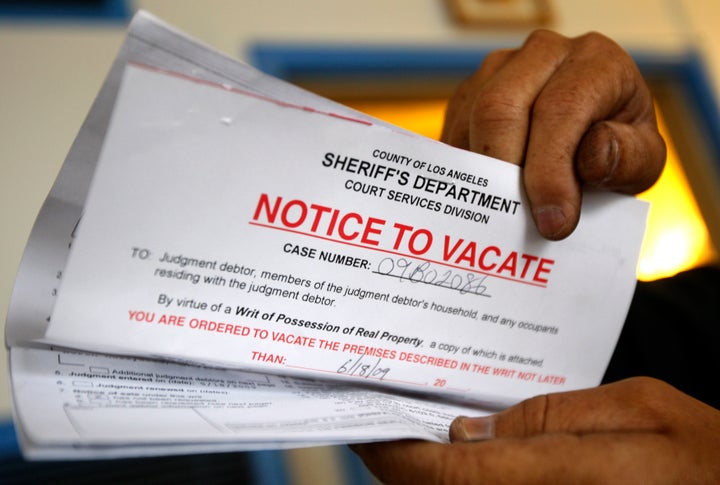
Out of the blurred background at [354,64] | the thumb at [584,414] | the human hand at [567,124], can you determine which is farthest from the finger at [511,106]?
the blurred background at [354,64]

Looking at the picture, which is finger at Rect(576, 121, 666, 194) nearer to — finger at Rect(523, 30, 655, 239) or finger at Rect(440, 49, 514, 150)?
finger at Rect(523, 30, 655, 239)

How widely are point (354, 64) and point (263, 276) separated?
98 centimetres

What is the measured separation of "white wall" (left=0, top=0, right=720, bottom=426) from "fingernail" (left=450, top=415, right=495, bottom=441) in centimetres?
72

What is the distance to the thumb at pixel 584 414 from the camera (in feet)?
1.11

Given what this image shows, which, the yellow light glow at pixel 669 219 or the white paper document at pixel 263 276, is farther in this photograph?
the yellow light glow at pixel 669 219

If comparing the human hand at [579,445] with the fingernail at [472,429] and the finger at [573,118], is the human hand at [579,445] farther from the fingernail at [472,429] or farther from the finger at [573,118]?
the finger at [573,118]

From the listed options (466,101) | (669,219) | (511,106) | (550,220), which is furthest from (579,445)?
(669,219)

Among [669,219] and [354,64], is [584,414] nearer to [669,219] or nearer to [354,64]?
[354,64]

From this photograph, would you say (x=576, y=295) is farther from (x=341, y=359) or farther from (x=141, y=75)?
(x=141, y=75)

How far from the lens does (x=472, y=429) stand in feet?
1.14

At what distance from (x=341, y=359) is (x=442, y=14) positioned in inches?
47.5

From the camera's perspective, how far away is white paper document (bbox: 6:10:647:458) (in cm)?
30

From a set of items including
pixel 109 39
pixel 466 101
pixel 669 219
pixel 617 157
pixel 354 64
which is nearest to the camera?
pixel 617 157

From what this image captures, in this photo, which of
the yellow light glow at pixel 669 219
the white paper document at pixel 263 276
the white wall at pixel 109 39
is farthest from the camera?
the yellow light glow at pixel 669 219
